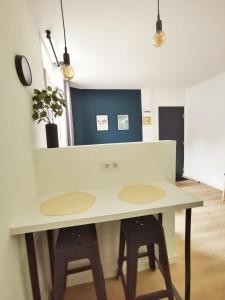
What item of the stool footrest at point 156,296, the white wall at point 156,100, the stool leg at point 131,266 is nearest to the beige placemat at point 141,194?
the stool leg at point 131,266

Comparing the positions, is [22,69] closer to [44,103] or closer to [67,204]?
[44,103]

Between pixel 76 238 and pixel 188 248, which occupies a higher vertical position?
pixel 76 238

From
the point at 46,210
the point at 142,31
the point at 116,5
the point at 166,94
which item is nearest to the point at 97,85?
the point at 166,94

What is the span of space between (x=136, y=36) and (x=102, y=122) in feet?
7.89

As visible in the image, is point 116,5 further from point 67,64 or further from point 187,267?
point 187,267

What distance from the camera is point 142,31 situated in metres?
1.92

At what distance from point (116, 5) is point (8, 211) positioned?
1849 mm

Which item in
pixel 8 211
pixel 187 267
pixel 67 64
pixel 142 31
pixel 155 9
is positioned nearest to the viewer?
pixel 8 211

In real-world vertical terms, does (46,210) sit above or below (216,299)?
above

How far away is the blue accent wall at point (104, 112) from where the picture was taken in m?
4.15

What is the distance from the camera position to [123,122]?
4.36 m

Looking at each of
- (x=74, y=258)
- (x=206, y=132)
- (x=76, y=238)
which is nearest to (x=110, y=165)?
(x=76, y=238)

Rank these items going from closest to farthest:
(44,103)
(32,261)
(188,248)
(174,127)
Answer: (32,261) → (188,248) → (44,103) → (174,127)

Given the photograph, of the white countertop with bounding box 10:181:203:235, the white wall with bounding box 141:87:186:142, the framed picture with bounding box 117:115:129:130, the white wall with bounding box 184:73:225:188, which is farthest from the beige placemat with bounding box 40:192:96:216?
the white wall with bounding box 141:87:186:142
